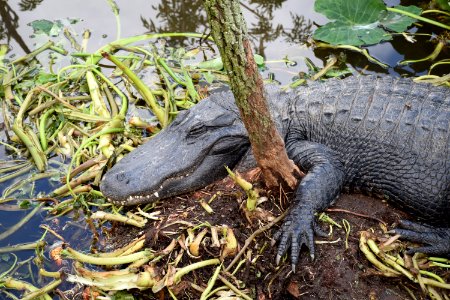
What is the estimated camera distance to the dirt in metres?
3.09

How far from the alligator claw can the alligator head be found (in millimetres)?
833

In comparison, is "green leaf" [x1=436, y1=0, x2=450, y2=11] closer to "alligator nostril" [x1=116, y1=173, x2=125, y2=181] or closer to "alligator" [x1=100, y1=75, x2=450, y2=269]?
"alligator" [x1=100, y1=75, x2=450, y2=269]

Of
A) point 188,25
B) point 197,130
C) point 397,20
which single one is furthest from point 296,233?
point 188,25

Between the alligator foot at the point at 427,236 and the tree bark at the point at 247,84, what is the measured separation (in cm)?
87

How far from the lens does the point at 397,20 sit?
5.36m

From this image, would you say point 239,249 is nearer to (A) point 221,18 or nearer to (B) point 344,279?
(B) point 344,279

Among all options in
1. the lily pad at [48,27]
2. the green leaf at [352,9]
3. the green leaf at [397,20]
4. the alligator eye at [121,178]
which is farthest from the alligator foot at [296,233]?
the lily pad at [48,27]

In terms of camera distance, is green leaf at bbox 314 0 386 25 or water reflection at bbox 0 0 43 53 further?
water reflection at bbox 0 0 43 53

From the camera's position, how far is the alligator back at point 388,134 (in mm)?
3561

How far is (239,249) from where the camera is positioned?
328cm

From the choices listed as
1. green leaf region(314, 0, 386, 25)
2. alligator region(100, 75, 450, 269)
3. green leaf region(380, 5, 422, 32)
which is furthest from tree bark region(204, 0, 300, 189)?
green leaf region(380, 5, 422, 32)

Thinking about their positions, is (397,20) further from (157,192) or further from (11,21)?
(11,21)

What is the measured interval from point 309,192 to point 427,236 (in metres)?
0.83

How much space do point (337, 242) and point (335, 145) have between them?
0.86 meters
